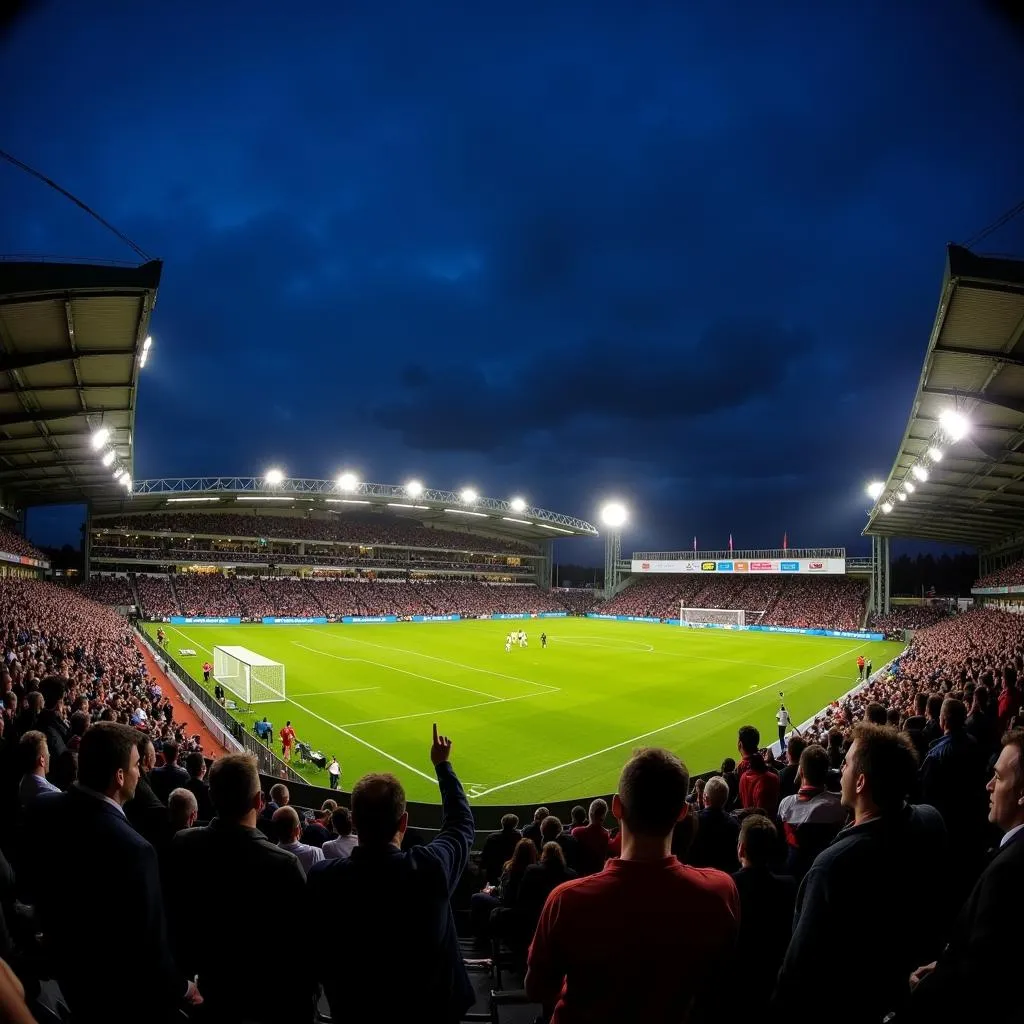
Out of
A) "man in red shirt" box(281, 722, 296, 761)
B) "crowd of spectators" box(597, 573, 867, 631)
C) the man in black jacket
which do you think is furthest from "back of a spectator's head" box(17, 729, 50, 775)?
"crowd of spectators" box(597, 573, 867, 631)

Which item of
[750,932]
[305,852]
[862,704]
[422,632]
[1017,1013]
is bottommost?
[422,632]

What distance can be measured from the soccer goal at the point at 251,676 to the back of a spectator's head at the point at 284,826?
72.2ft

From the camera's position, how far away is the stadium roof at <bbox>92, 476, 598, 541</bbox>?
57094 millimetres

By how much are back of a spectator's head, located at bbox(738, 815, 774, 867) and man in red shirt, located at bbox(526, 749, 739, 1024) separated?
1.34 metres

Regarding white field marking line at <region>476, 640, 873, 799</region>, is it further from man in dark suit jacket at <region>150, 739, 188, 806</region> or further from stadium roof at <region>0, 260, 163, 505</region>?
stadium roof at <region>0, 260, 163, 505</region>

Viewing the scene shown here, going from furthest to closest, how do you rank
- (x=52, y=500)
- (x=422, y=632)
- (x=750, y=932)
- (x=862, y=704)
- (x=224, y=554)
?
(x=224, y=554)
(x=422, y=632)
(x=52, y=500)
(x=862, y=704)
(x=750, y=932)

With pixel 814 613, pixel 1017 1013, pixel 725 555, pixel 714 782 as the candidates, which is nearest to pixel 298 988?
pixel 1017 1013

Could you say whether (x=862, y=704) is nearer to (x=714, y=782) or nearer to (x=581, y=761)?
(x=581, y=761)

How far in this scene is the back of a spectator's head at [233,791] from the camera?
9.57 feet

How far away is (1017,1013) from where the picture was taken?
2059 mm

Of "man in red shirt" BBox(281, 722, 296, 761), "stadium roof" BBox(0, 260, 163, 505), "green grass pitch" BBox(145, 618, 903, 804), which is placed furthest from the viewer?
"green grass pitch" BBox(145, 618, 903, 804)

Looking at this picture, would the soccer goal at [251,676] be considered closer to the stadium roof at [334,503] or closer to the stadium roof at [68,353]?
the stadium roof at [68,353]

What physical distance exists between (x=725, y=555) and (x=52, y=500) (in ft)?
233

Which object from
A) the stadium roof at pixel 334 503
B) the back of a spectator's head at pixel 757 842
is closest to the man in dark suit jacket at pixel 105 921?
the back of a spectator's head at pixel 757 842
